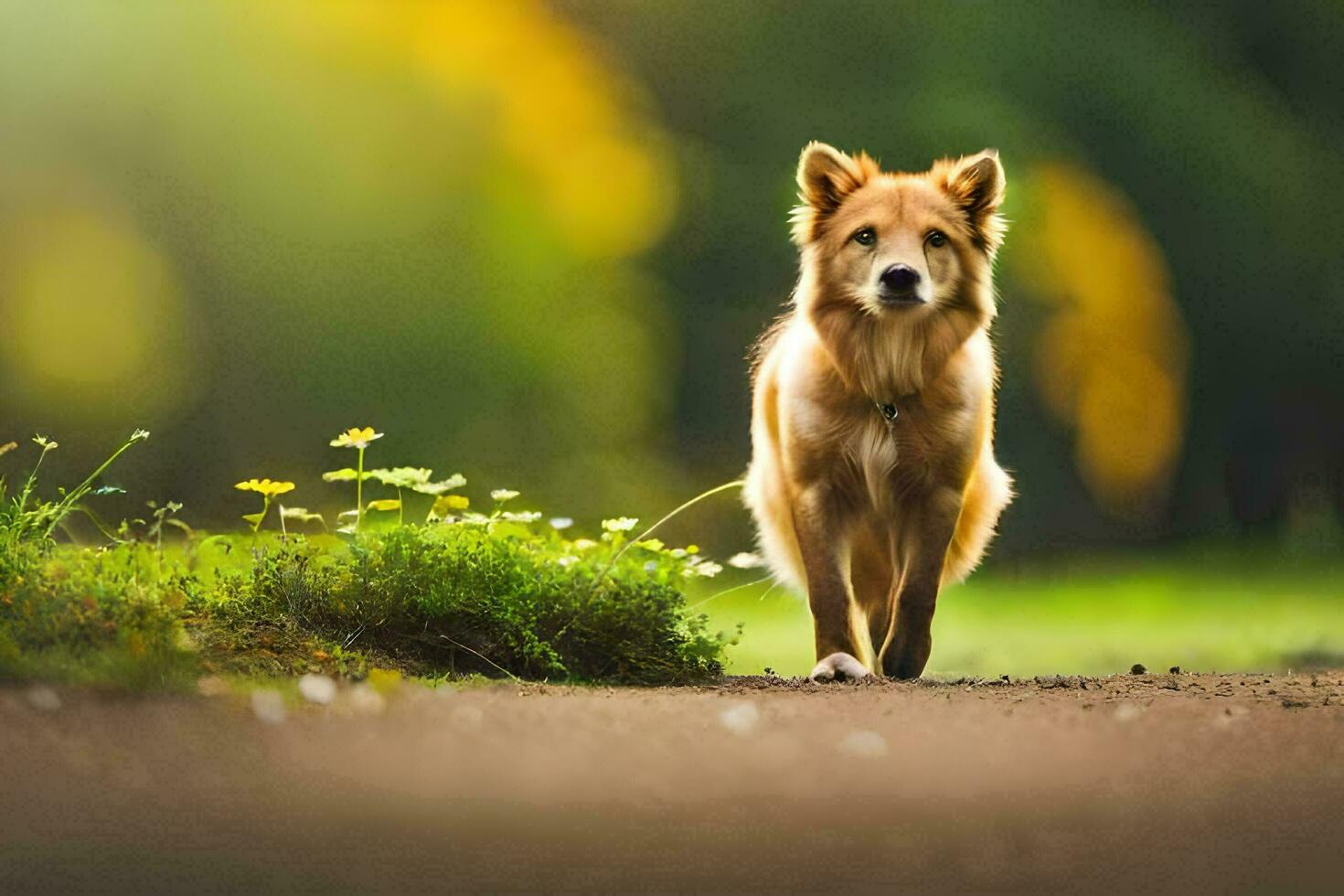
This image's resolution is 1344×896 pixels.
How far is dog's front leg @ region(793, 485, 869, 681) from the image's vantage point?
16.7 feet

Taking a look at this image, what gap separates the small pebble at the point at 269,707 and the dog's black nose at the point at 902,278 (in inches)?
93.4

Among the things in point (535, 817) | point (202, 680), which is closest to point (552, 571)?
point (202, 680)

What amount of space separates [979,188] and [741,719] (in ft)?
7.95

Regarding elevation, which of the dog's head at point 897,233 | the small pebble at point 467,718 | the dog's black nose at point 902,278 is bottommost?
the small pebble at point 467,718

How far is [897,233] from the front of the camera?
5016 millimetres

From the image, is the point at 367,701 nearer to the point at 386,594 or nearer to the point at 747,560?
the point at 386,594

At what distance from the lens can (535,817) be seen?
8.66 ft

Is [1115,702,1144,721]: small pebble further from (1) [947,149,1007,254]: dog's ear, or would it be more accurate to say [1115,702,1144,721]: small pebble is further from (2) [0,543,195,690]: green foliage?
(2) [0,543,195,690]: green foliage

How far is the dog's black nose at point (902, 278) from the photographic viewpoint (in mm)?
4891

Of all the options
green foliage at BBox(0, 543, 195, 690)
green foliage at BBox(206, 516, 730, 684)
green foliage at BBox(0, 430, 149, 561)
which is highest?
green foliage at BBox(0, 430, 149, 561)

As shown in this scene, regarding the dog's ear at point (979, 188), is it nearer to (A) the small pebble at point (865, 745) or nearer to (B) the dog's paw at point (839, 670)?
(B) the dog's paw at point (839, 670)

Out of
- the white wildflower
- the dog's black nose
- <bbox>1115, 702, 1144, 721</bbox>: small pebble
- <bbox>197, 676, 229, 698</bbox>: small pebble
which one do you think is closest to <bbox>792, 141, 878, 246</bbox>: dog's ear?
the dog's black nose

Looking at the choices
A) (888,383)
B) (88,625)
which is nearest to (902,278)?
(888,383)

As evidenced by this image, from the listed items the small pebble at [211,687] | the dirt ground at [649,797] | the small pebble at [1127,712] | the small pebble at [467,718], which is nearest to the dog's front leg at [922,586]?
the small pebble at [1127,712]
